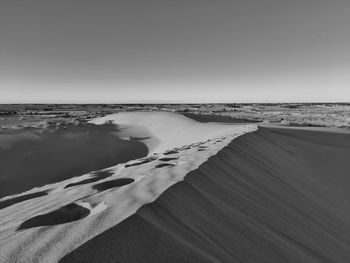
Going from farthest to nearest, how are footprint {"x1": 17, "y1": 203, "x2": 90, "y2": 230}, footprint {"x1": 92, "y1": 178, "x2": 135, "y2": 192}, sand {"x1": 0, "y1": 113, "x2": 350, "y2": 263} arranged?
footprint {"x1": 92, "y1": 178, "x2": 135, "y2": 192}, footprint {"x1": 17, "y1": 203, "x2": 90, "y2": 230}, sand {"x1": 0, "y1": 113, "x2": 350, "y2": 263}

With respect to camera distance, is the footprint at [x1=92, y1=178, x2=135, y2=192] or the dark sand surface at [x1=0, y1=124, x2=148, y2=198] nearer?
the footprint at [x1=92, y1=178, x2=135, y2=192]

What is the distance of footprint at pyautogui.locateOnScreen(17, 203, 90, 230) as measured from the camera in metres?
1.79

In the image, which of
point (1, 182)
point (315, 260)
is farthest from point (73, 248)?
point (1, 182)

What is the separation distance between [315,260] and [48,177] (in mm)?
6035

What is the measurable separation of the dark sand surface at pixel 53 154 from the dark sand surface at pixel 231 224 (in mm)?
4340

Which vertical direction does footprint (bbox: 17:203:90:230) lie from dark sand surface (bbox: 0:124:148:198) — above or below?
above

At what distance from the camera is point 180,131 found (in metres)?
13.0

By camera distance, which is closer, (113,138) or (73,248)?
(73,248)

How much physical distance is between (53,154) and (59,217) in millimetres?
6994

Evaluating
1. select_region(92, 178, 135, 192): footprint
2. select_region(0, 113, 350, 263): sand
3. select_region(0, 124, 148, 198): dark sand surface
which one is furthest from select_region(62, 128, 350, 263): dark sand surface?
select_region(0, 124, 148, 198): dark sand surface

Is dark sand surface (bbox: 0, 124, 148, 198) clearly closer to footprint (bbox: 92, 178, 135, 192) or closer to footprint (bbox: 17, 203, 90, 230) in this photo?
footprint (bbox: 92, 178, 135, 192)

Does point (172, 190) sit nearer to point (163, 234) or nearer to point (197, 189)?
point (197, 189)

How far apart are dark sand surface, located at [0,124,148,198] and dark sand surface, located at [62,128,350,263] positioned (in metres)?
4.34

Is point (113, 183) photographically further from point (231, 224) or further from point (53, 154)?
point (53, 154)
